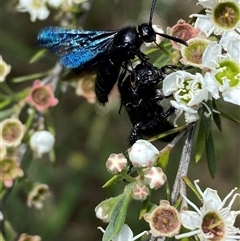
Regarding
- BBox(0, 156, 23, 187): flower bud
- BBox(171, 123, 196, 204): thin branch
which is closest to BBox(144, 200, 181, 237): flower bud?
BBox(171, 123, 196, 204): thin branch

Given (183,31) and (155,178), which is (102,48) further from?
(155,178)

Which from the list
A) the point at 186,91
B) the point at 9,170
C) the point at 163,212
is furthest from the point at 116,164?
the point at 9,170

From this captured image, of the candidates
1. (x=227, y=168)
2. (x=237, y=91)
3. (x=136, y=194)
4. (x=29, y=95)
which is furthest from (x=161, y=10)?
(x=136, y=194)

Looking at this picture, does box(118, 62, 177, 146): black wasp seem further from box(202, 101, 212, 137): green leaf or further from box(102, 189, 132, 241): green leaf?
box(102, 189, 132, 241): green leaf

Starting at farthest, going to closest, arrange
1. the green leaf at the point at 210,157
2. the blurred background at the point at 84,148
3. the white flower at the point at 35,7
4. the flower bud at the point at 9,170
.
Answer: the blurred background at the point at 84,148 → the white flower at the point at 35,7 → the flower bud at the point at 9,170 → the green leaf at the point at 210,157

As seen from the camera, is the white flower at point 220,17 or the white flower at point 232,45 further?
the white flower at point 220,17

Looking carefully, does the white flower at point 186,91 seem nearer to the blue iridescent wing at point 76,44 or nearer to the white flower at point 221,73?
the white flower at point 221,73

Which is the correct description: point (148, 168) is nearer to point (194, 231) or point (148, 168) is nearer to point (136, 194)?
point (136, 194)

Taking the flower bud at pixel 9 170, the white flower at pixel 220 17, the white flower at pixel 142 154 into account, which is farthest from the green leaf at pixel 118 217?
the flower bud at pixel 9 170
